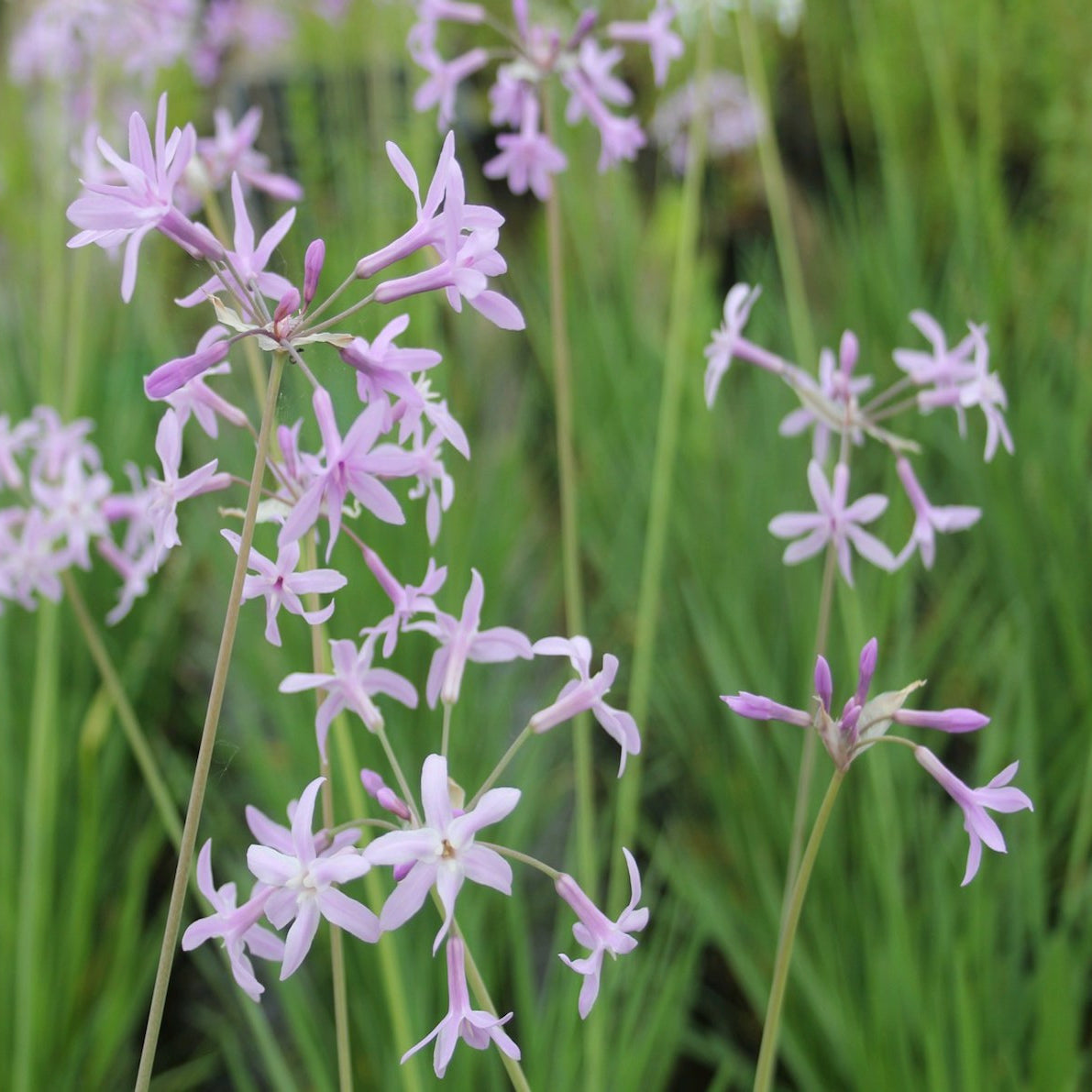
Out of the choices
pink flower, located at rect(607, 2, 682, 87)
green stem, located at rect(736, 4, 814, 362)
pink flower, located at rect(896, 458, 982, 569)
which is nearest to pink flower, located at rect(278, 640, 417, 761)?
pink flower, located at rect(896, 458, 982, 569)

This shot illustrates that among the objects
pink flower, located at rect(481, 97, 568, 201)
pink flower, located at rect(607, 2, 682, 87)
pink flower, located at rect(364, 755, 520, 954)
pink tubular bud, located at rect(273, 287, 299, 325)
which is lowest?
pink flower, located at rect(364, 755, 520, 954)

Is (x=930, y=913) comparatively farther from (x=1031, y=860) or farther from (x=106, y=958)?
(x=106, y=958)

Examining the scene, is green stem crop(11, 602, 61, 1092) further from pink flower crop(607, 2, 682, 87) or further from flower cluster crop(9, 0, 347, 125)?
pink flower crop(607, 2, 682, 87)

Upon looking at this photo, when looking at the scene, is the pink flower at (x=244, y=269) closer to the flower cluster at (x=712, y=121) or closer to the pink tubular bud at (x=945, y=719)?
the pink tubular bud at (x=945, y=719)

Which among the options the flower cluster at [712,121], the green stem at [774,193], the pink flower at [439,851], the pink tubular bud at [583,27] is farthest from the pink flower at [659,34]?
the flower cluster at [712,121]

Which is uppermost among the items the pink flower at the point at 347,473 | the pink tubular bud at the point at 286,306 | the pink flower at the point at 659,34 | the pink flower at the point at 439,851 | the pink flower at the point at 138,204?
the pink flower at the point at 659,34

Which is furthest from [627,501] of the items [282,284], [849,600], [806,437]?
[282,284]
